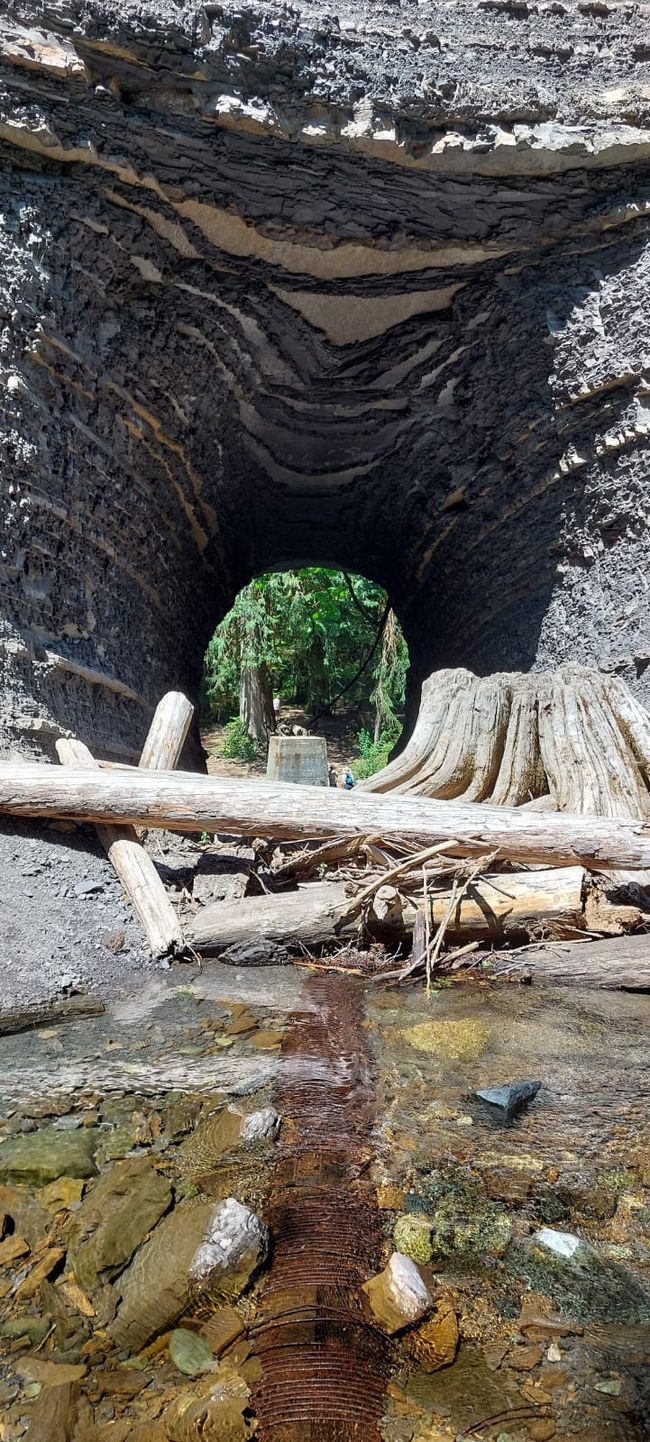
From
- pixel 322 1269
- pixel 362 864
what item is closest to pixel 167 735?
pixel 362 864

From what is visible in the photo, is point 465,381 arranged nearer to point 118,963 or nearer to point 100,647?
point 100,647

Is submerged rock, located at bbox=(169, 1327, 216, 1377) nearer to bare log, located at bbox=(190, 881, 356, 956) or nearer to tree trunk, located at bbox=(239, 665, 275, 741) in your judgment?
bare log, located at bbox=(190, 881, 356, 956)

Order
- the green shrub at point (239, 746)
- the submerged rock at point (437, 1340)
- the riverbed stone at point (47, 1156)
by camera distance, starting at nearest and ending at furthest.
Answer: the submerged rock at point (437, 1340), the riverbed stone at point (47, 1156), the green shrub at point (239, 746)

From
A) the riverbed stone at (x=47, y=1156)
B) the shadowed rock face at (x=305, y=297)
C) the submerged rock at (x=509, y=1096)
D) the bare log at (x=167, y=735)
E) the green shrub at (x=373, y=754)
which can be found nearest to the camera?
the riverbed stone at (x=47, y=1156)

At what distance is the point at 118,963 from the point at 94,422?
414cm

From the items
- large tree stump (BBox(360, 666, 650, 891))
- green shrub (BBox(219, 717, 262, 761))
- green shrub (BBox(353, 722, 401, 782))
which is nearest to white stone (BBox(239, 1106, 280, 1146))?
large tree stump (BBox(360, 666, 650, 891))

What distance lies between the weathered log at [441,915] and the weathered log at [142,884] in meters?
0.14

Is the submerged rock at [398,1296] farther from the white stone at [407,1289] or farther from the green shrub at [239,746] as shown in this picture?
the green shrub at [239,746]

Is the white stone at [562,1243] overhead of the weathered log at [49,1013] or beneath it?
overhead

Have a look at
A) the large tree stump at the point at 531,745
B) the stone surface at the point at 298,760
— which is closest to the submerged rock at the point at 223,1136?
the large tree stump at the point at 531,745

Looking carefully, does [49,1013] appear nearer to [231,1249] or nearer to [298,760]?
[231,1249]

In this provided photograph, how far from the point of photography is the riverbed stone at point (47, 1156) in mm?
1940

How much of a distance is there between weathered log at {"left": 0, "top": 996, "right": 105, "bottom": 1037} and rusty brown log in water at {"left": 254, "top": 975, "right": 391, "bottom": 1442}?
1020 millimetres

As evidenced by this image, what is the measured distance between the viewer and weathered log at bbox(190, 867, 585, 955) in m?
3.83
